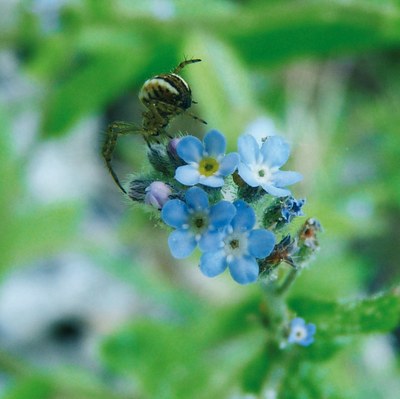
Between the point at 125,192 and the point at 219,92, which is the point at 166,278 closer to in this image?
the point at 219,92

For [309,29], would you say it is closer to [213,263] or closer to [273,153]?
[273,153]

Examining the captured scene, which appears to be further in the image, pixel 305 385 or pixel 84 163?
pixel 84 163

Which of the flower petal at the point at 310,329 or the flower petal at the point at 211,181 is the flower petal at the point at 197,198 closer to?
the flower petal at the point at 211,181

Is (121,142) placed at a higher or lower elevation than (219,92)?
higher

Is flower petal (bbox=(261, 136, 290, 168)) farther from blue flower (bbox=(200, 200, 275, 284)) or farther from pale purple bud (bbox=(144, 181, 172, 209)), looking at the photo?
pale purple bud (bbox=(144, 181, 172, 209))

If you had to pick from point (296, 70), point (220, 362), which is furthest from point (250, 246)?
point (296, 70)

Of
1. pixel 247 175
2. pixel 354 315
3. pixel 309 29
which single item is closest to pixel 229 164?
pixel 247 175

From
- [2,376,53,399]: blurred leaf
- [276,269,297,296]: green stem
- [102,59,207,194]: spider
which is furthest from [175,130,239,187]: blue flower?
[2,376,53,399]: blurred leaf
